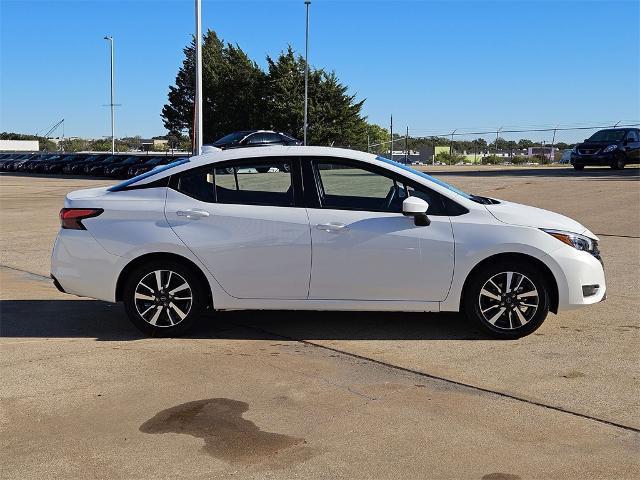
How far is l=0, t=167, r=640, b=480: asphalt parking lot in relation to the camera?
3768mm

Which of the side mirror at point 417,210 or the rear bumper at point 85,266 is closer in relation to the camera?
the side mirror at point 417,210

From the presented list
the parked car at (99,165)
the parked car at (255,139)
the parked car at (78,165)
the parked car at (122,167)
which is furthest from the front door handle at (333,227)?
the parked car at (78,165)

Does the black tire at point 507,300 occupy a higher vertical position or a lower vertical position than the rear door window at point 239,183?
lower

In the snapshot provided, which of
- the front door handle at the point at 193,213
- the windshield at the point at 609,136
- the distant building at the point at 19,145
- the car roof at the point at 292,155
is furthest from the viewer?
the distant building at the point at 19,145

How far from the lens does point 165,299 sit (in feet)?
19.7

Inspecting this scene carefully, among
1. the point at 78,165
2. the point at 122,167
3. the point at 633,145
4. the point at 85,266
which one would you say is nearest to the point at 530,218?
the point at 85,266

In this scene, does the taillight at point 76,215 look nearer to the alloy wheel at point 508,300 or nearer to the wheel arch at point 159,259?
the wheel arch at point 159,259

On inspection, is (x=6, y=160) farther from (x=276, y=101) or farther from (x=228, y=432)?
(x=228, y=432)

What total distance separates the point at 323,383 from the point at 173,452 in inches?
53.7

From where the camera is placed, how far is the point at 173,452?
3871 mm

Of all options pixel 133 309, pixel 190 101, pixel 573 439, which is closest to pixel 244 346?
pixel 133 309

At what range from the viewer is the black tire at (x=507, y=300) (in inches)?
232

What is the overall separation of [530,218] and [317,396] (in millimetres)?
2496

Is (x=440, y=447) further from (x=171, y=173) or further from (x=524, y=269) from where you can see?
(x=171, y=173)
